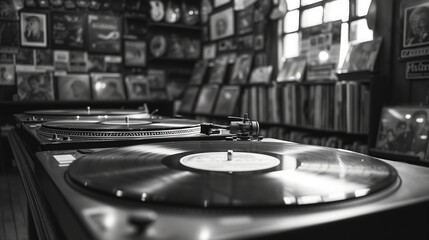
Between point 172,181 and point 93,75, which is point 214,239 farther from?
point 93,75

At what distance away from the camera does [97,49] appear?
213 inches

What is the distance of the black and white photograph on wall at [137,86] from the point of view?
5512 mm

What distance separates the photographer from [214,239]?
0.42 m

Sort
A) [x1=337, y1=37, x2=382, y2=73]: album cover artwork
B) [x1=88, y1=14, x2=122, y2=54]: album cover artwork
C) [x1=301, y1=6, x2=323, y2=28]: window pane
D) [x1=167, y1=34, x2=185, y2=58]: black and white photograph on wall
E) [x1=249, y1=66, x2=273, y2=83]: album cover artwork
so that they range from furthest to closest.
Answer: [x1=167, y1=34, x2=185, y2=58]: black and white photograph on wall → [x1=88, y1=14, x2=122, y2=54]: album cover artwork → [x1=249, y1=66, x2=273, y2=83]: album cover artwork → [x1=301, y1=6, x2=323, y2=28]: window pane → [x1=337, y1=37, x2=382, y2=73]: album cover artwork

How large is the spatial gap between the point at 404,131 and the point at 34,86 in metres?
4.36

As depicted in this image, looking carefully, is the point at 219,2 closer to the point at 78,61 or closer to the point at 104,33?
the point at 104,33

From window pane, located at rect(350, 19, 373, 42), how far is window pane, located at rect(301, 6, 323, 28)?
44 centimetres

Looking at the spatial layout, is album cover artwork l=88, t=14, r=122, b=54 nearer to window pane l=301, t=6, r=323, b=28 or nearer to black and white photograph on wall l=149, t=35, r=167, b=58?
black and white photograph on wall l=149, t=35, r=167, b=58

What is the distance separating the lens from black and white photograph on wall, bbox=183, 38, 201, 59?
235 inches

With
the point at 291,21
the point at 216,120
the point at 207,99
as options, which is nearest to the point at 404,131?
the point at 291,21

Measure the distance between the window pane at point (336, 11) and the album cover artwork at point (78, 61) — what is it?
11.1ft

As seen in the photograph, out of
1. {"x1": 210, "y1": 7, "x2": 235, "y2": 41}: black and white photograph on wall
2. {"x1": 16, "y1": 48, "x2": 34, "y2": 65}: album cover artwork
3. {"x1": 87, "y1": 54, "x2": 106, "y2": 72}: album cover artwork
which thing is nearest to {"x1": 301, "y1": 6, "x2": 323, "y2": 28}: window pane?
{"x1": 210, "y1": 7, "x2": 235, "y2": 41}: black and white photograph on wall

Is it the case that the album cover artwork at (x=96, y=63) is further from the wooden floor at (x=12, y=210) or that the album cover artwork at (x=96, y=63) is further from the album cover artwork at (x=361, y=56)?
the album cover artwork at (x=361, y=56)

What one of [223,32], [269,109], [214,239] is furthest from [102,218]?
[223,32]
